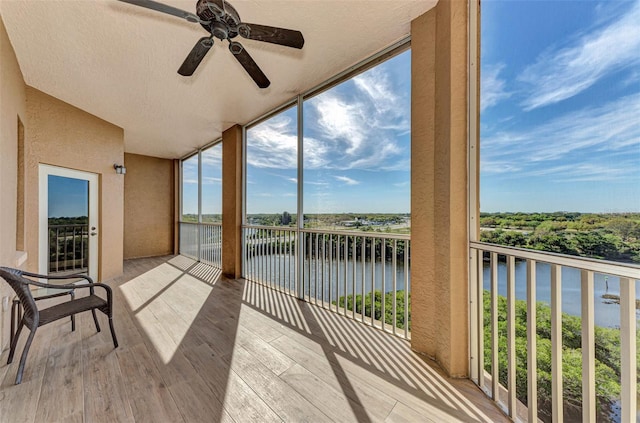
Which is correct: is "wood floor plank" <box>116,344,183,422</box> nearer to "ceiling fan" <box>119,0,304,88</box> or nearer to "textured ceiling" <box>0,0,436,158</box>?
"ceiling fan" <box>119,0,304,88</box>

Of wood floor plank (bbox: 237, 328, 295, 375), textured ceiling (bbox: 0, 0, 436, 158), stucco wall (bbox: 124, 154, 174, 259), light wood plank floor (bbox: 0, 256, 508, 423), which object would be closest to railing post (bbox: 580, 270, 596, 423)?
light wood plank floor (bbox: 0, 256, 508, 423)

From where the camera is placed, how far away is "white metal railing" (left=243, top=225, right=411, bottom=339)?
2.31 m

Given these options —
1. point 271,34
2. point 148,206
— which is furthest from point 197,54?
point 148,206

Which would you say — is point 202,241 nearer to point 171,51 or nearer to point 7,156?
point 7,156

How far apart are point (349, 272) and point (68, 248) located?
4239mm

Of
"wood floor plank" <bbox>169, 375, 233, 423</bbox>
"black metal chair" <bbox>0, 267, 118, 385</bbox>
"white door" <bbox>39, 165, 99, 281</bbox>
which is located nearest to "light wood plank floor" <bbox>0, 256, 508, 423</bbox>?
"wood floor plank" <bbox>169, 375, 233, 423</bbox>

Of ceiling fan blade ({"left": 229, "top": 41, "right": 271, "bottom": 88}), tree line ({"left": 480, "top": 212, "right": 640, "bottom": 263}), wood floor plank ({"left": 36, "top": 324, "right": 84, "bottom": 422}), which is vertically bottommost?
wood floor plank ({"left": 36, "top": 324, "right": 84, "bottom": 422})

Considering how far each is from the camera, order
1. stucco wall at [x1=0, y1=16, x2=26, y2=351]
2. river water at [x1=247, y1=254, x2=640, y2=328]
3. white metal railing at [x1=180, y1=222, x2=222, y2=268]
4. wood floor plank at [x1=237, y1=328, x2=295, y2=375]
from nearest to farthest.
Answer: river water at [x1=247, y1=254, x2=640, y2=328] < wood floor plank at [x1=237, y1=328, x2=295, y2=375] < stucco wall at [x1=0, y1=16, x2=26, y2=351] < white metal railing at [x1=180, y1=222, x2=222, y2=268]

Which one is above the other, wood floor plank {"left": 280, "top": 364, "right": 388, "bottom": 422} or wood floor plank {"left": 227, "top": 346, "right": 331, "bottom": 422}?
wood floor plank {"left": 227, "top": 346, "right": 331, "bottom": 422}

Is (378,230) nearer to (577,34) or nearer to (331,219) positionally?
(331,219)

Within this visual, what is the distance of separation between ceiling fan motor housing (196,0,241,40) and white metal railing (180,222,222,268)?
12.9 feet

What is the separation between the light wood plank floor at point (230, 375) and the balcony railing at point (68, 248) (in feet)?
4.94

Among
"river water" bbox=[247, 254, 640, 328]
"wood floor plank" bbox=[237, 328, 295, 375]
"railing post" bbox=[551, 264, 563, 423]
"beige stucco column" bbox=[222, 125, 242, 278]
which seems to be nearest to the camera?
"river water" bbox=[247, 254, 640, 328]

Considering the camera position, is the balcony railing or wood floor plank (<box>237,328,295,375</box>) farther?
the balcony railing
